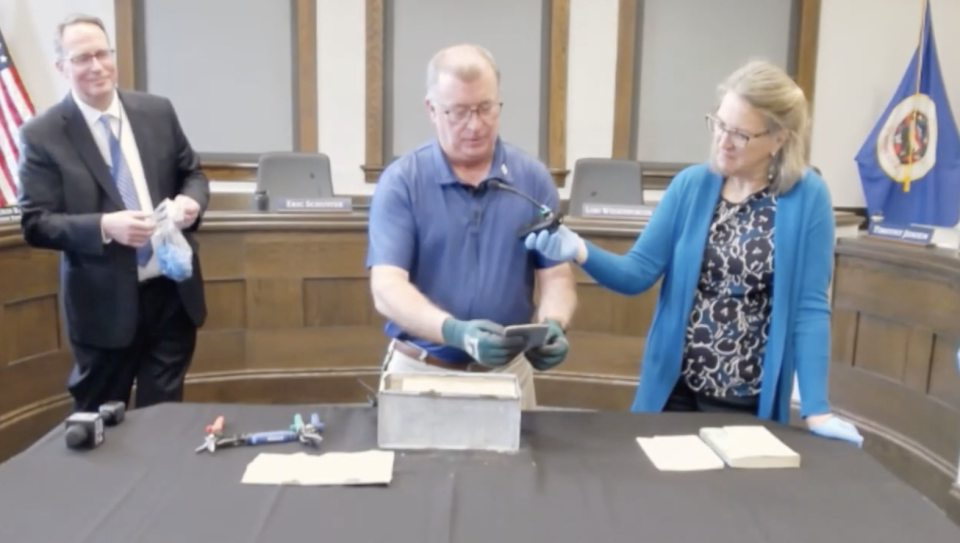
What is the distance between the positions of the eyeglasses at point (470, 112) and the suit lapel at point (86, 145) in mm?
1070

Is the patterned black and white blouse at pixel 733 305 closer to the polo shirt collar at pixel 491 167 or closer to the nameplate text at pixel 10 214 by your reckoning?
the polo shirt collar at pixel 491 167

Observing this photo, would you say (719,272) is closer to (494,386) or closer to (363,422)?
(494,386)

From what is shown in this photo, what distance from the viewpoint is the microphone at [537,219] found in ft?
5.21

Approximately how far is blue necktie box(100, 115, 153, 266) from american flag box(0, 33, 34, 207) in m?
2.64

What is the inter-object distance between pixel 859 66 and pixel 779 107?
4036 millimetres

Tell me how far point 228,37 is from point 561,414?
407 centimetres

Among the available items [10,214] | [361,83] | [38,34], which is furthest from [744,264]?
[38,34]

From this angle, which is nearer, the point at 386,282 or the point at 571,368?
the point at 386,282

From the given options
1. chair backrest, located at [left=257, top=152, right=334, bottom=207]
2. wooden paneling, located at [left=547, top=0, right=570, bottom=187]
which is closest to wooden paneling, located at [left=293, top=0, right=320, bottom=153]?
chair backrest, located at [left=257, top=152, right=334, bottom=207]

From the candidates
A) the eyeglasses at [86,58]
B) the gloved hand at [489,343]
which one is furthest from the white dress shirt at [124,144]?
the gloved hand at [489,343]

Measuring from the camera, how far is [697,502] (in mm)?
1188

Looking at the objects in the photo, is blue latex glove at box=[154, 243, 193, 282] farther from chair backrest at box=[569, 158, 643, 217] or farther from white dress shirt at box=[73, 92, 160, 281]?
chair backrest at box=[569, 158, 643, 217]

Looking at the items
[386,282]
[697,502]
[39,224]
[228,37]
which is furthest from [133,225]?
[228,37]

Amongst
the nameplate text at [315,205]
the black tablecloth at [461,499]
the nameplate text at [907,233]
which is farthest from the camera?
the nameplate text at [315,205]
